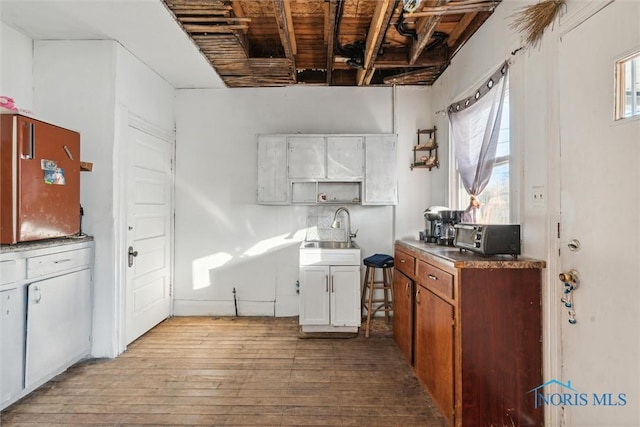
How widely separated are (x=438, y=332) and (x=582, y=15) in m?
1.90

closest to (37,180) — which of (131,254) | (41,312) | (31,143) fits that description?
(31,143)

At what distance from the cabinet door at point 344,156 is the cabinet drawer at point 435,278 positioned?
1557mm

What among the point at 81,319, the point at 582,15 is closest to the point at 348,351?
the point at 81,319

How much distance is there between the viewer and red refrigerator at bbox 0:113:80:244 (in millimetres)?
2160

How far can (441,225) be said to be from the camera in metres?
2.93

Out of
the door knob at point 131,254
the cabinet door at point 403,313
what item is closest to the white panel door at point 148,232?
the door knob at point 131,254

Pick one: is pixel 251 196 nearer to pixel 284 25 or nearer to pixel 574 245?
pixel 284 25

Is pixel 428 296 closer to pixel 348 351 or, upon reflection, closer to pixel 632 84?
pixel 348 351

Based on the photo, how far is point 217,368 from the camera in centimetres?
268

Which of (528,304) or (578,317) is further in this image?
(528,304)

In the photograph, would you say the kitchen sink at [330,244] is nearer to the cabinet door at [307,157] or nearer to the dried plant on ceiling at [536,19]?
the cabinet door at [307,157]

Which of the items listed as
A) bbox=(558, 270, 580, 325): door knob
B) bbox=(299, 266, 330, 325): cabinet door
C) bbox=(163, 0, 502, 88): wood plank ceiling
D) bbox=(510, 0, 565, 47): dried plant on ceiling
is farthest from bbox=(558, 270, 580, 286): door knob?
bbox=(299, 266, 330, 325): cabinet door

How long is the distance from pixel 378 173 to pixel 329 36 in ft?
4.99

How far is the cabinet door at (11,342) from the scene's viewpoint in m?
2.05
